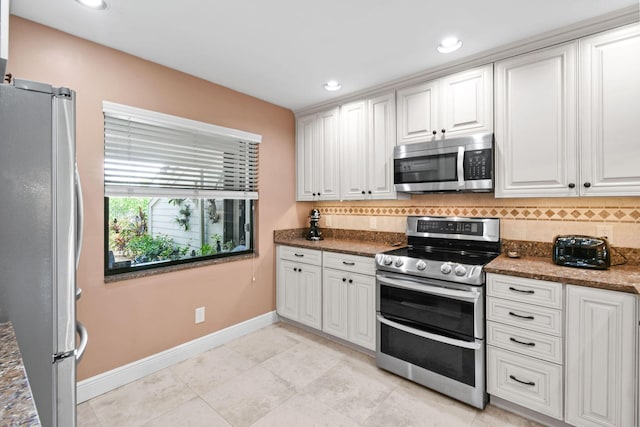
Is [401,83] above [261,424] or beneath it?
above

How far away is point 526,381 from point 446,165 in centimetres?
153

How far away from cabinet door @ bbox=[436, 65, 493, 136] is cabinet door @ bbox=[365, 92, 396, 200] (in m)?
0.45

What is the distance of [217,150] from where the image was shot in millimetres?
2947

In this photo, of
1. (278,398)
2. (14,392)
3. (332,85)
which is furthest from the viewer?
(332,85)

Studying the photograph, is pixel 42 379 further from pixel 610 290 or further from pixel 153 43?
pixel 610 290

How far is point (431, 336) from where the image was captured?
224 cm

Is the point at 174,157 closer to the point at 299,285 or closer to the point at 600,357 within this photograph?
the point at 299,285

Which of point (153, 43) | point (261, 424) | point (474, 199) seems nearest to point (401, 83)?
point (474, 199)

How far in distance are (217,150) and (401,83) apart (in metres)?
1.77

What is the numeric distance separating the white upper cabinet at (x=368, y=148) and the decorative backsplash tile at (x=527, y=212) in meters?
0.35

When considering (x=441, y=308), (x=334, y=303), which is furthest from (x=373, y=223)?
(x=441, y=308)

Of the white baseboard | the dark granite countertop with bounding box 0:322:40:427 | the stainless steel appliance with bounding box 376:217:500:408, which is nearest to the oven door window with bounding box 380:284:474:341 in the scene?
the stainless steel appliance with bounding box 376:217:500:408

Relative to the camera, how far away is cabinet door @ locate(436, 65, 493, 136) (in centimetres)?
234

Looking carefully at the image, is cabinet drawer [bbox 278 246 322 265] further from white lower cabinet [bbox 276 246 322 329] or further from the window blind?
the window blind
